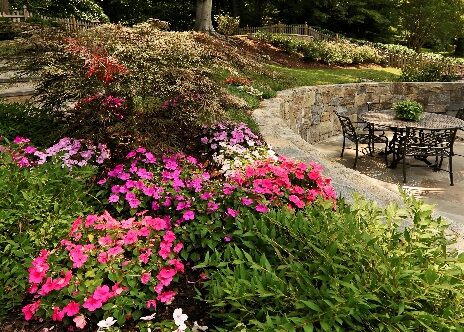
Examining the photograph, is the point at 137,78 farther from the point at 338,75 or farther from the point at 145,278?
the point at 338,75

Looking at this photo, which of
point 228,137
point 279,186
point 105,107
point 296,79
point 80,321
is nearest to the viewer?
point 80,321

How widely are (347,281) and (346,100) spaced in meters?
8.95

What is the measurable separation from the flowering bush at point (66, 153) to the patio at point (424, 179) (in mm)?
3937

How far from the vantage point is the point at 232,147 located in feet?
12.5

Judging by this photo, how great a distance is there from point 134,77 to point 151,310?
1815mm

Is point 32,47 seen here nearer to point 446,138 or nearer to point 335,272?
point 335,272

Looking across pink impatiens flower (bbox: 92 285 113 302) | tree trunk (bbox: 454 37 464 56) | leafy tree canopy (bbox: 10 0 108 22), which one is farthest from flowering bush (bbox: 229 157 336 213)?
tree trunk (bbox: 454 37 464 56)

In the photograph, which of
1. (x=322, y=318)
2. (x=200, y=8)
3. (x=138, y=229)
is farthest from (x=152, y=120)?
(x=200, y=8)

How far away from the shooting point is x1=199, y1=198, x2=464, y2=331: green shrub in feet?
5.78

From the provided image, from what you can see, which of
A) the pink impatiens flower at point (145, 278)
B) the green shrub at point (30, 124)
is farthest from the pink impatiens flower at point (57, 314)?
the green shrub at point (30, 124)

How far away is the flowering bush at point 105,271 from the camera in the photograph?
209cm

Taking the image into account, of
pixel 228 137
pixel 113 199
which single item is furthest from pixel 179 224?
pixel 228 137

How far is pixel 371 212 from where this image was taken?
238 cm

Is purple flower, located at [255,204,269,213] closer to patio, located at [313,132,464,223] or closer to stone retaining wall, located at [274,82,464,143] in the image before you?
patio, located at [313,132,464,223]
